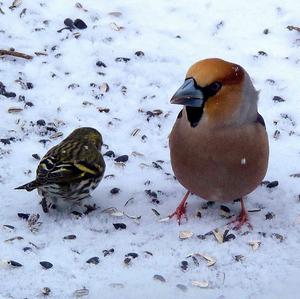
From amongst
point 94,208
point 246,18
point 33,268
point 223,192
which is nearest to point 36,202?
point 94,208

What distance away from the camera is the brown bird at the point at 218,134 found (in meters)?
4.24

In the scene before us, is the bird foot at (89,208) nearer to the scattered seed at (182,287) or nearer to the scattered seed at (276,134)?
the scattered seed at (182,287)

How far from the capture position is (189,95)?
13.8 feet

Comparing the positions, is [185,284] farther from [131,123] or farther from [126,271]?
[131,123]

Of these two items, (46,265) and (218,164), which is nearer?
(46,265)

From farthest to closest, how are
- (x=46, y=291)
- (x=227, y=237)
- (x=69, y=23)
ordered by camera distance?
(x=69, y=23), (x=227, y=237), (x=46, y=291)

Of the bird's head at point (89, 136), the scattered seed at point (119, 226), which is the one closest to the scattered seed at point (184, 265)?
the scattered seed at point (119, 226)

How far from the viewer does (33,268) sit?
13.7 feet

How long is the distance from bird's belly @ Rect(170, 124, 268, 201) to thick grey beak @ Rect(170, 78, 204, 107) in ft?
0.81

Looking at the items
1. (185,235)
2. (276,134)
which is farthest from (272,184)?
(185,235)

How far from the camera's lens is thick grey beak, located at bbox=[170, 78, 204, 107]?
4195 millimetres

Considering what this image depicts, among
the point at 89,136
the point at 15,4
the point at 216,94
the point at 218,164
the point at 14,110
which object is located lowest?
the point at 14,110

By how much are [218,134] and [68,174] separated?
0.86 m

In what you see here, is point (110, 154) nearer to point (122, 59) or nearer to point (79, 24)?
point (122, 59)
